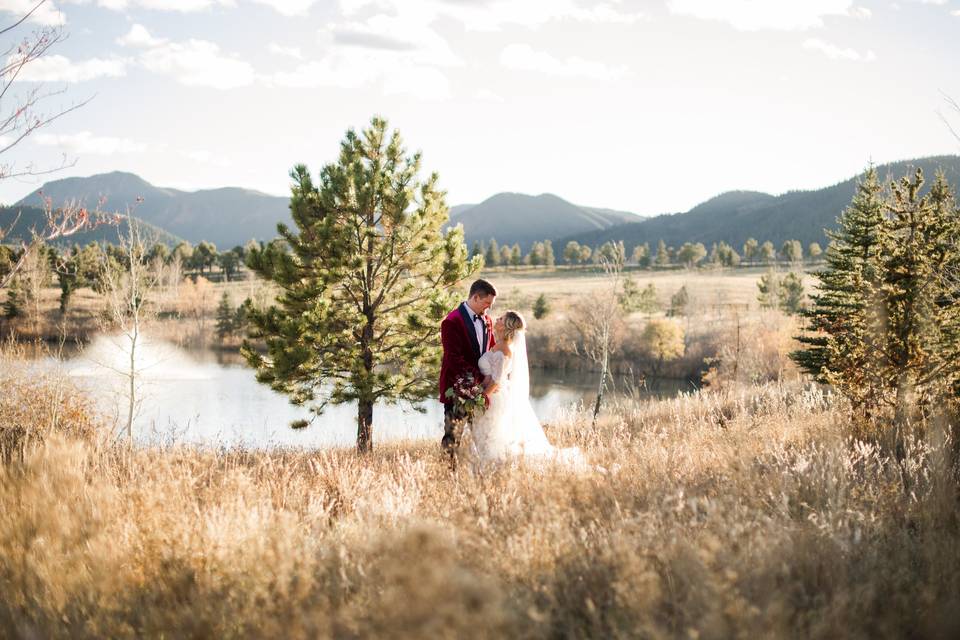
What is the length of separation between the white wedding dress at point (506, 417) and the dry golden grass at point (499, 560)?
1896 millimetres

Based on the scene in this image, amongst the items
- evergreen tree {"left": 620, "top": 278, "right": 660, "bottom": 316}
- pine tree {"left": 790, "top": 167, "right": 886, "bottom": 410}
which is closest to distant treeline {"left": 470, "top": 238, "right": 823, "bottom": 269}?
evergreen tree {"left": 620, "top": 278, "right": 660, "bottom": 316}

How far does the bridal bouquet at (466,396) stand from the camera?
6.07 metres

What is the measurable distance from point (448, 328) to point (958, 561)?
452cm

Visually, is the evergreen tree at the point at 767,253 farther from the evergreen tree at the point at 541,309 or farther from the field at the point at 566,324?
the evergreen tree at the point at 541,309

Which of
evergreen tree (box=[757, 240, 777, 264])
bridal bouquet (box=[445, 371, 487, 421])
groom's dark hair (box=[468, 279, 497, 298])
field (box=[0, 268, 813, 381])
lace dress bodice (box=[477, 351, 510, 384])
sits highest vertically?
evergreen tree (box=[757, 240, 777, 264])

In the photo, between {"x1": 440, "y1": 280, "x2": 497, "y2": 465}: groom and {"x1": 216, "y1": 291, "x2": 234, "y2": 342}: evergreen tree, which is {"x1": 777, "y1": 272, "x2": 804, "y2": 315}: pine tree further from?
{"x1": 440, "y1": 280, "x2": 497, "y2": 465}: groom

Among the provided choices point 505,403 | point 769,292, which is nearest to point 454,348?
point 505,403

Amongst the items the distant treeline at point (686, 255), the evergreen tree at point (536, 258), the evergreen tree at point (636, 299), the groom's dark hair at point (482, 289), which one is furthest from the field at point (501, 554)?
the evergreen tree at point (536, 258)

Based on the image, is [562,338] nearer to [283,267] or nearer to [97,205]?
[283,267]

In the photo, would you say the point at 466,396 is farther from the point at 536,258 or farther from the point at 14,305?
the point at 536,258

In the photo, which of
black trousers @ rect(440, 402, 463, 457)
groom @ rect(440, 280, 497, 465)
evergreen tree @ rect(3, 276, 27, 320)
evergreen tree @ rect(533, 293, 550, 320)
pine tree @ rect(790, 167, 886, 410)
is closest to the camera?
black trousers @ rect(440, 402, 463, 457)

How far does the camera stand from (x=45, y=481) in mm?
4234

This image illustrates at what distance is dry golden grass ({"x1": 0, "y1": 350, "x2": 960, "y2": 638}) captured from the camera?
2332 mm

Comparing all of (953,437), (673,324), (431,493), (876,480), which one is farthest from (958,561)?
(673,324)
